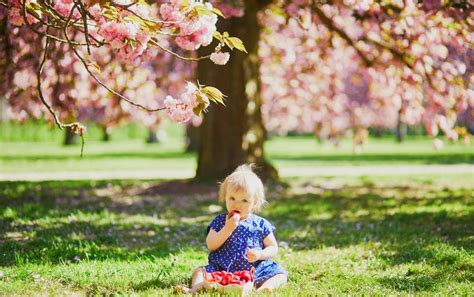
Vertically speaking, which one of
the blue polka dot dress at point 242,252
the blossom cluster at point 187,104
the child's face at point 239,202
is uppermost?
the blossom cluster at point 187,104

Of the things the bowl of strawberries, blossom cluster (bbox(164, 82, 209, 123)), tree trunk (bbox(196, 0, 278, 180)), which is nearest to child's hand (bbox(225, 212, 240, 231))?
the bowl of strawberries

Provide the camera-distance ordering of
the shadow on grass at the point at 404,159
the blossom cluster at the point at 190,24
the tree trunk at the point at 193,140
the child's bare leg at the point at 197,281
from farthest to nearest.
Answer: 1. the tree trunk at the point at 193,140
2. the shadow on grass at the point at 404,159
3. the blossom cluster at the point at 190,24
4. the child's bare leg at the point at 197,281

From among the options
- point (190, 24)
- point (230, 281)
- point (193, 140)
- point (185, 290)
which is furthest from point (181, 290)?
point (193, 140)

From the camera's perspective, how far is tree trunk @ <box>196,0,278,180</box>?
12.3m

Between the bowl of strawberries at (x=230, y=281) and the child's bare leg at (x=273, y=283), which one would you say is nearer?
the bowl of strawberries at (x=230, y=281)

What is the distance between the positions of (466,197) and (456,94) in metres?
2.71

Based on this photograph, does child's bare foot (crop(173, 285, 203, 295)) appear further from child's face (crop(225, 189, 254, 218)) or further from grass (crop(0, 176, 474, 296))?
child's face (crop(225, 189, 254, 218))

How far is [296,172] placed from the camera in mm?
17875

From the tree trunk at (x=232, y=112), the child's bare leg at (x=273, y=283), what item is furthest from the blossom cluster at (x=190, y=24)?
the tree trunk at (x=232, y=112)

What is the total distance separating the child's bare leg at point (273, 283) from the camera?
4.69 metres

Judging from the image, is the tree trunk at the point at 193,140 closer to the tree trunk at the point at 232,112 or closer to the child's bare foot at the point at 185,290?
the tree trunk at the point at 232,112

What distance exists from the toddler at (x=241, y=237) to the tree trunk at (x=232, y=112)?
23.2 feet

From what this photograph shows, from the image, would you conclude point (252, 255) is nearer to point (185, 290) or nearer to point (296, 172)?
point (185, 290)

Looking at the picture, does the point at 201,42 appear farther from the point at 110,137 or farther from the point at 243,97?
the point at 110,137
